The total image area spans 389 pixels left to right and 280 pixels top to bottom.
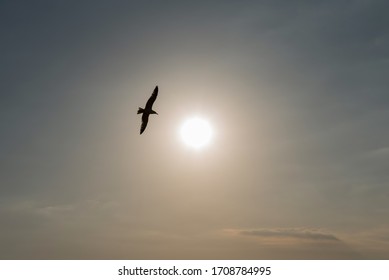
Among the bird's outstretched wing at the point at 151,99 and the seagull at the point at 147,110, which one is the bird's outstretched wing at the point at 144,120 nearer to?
the seagull at the point at 147,110

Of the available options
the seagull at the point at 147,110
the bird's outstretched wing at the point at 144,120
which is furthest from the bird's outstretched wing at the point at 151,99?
the bird's outstretched wing at the point at 144,120

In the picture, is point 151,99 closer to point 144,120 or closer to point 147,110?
point 147,110

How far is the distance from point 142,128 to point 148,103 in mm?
4836

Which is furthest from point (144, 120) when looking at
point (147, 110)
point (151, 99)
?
point (151, 99)

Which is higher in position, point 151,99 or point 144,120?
point 151,99

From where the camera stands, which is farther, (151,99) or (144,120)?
(144,120)

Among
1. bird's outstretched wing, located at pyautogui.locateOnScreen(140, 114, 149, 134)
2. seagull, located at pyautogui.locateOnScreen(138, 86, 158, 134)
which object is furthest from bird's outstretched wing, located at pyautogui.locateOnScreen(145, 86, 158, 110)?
bird's outstretched wing, located at pyautogui.locateOnScreen(140, 114, 149, 134)

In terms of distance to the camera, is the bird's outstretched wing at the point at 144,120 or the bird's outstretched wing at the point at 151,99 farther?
the bird's outstretched wing at the point at 144,120

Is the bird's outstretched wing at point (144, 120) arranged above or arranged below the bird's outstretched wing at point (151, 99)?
below

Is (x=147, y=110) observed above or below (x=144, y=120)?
above
